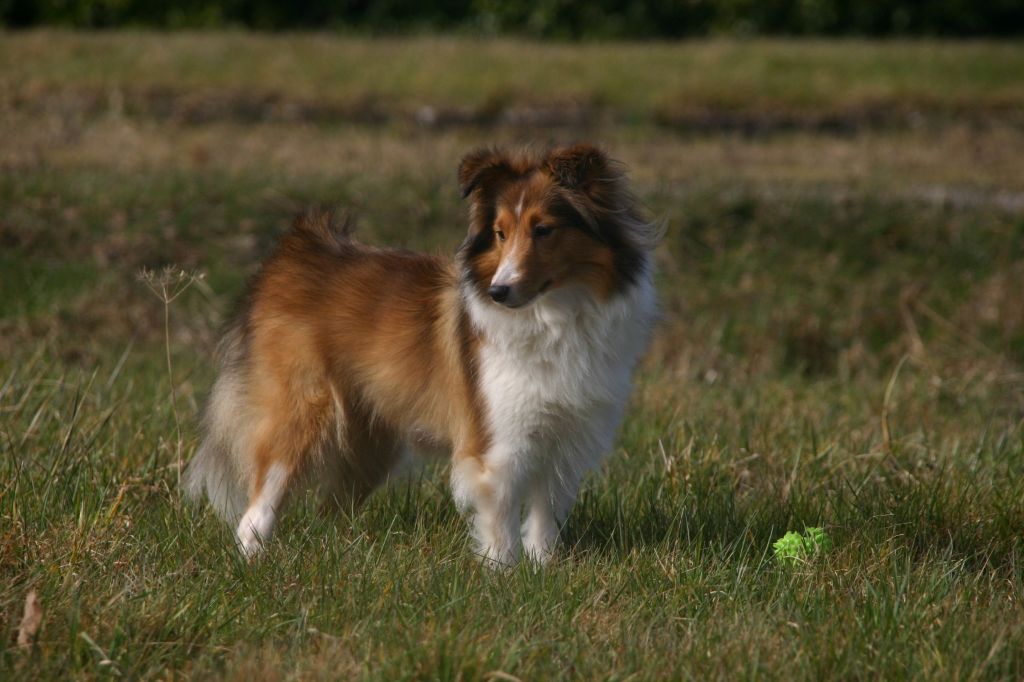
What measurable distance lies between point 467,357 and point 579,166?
801mm

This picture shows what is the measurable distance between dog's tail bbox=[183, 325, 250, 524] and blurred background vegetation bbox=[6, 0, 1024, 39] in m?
13.6

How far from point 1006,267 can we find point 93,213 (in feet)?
21.8

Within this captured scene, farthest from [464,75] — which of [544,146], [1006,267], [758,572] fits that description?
[758,572]

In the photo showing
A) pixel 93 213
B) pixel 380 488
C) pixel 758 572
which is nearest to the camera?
pixel 758 572

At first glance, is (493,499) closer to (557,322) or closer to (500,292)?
(557,322)

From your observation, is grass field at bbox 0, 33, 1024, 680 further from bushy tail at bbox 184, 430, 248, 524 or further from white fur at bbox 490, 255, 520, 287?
white fur at bbox 490, 255, 520, 287

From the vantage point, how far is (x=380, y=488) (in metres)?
5.45

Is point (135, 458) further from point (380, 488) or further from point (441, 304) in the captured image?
point (441, 304)

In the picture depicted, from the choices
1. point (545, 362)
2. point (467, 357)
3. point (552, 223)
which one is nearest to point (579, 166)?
point (552, 223)

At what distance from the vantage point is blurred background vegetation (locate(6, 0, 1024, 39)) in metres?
18.4

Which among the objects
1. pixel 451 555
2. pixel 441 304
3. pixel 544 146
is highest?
pixel 544 146

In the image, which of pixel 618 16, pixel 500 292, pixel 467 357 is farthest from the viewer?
pixel 618 16

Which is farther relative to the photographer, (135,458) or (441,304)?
(135,458)

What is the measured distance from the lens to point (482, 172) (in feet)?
15.6
